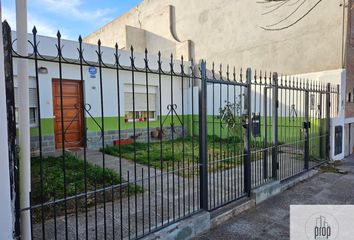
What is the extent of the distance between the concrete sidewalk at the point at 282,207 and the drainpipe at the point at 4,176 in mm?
2036

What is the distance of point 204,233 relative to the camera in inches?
119

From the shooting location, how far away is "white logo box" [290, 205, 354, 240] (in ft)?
9.70

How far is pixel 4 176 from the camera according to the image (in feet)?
5.38

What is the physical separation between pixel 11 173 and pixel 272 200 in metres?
3.77

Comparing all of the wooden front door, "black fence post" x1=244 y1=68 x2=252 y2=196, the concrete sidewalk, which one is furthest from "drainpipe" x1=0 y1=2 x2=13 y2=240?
the wooden front door

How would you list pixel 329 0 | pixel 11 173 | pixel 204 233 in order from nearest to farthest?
pixel 11 173 < pixel 204 233 < pixel 329 0

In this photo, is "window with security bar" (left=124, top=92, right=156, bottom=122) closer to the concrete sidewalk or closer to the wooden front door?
the wooden front door

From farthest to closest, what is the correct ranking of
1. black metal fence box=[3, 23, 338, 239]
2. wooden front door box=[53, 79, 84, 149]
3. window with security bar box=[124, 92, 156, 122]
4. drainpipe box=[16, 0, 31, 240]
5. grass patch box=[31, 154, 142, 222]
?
1. window with security bar box=[124, 92, 156, 122]
2. wooden front door box=[53, 79, 84, 149]
3. grass patch box=[31, 154, 142, 222]
4. black metal fence box=[3, 23, 338, 239]
5. drainpipe box=[16, 0, 31, 240]

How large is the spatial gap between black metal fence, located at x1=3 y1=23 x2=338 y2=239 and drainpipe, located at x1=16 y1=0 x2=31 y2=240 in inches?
2.1

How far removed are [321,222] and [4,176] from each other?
3590mm

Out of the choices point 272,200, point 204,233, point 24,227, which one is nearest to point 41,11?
point 24,227

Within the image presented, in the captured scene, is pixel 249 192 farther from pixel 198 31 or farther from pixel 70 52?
pixel 198 31

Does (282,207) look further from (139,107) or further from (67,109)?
(139,107)

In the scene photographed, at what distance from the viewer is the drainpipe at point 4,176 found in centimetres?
162
